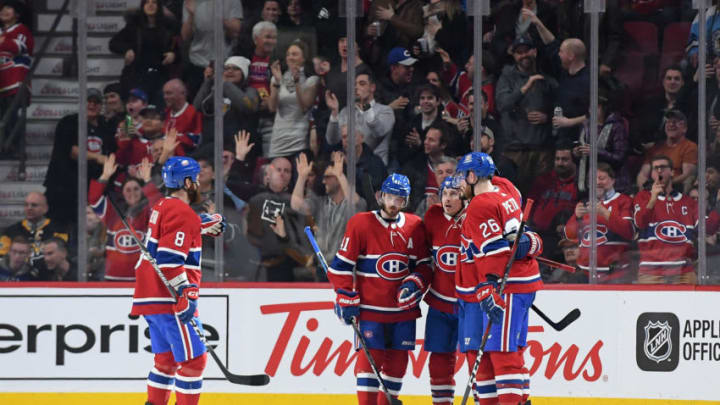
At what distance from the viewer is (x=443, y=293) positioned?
4793 mm

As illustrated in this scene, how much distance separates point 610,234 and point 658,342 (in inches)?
23.0

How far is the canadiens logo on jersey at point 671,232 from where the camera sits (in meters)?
5.38

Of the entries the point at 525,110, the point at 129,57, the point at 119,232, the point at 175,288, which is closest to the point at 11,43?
the point at 129,57

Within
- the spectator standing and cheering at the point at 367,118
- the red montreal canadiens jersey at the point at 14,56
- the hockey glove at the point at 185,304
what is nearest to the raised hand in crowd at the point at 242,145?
the spectator standing and cheering at the point at 367,118

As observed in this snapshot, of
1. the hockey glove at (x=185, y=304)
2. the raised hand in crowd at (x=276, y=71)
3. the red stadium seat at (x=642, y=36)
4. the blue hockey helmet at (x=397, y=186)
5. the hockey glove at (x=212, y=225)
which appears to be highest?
the red stadium seat at (x=642, y=36)

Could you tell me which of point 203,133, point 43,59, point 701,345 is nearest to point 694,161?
point 701,345

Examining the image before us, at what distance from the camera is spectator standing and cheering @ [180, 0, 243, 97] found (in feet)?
18.1

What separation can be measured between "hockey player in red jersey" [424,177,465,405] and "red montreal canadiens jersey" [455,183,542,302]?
0.57ft

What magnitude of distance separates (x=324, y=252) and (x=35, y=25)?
185 cm

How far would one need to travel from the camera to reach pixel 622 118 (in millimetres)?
5418

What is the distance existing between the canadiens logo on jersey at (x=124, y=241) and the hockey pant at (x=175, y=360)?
77 cm

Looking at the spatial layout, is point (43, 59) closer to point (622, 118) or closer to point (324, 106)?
point (324, 106)

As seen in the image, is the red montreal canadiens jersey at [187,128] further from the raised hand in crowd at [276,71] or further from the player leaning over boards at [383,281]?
the player leaning over boards at [383,281]

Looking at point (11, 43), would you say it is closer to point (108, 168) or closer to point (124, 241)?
point (108, 168)
